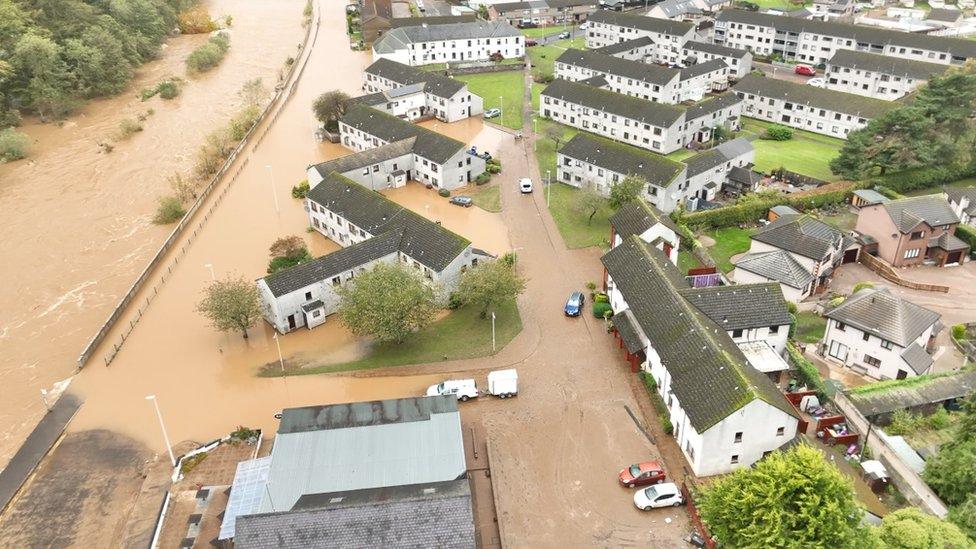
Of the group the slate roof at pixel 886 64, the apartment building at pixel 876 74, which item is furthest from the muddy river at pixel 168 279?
the slate roof at pixel 886 64

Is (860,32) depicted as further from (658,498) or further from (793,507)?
(793,507)

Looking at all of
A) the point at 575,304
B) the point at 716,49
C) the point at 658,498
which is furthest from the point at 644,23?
the point at 658,498

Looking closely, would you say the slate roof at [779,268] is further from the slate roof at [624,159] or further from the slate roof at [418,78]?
the slate roof at [418,78]

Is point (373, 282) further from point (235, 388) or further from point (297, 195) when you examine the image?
point (297, 195)

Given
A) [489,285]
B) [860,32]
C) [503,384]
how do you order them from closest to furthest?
[503,384], [489,285], [860,32]

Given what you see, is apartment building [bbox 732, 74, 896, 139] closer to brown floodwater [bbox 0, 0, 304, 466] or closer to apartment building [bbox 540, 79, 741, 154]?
apartment building [bbox 540, 79, 741, 154]

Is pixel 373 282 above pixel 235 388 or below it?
above

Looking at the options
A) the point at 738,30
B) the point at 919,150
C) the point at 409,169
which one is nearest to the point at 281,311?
the point at 409,169
